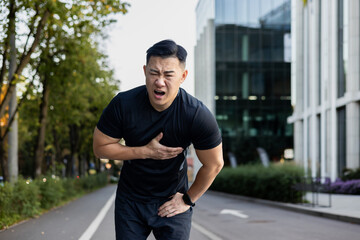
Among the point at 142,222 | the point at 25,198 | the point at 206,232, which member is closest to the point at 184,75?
the point at 142,222

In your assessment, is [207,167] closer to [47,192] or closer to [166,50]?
[166,50]

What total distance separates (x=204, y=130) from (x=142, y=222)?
77 centimetres

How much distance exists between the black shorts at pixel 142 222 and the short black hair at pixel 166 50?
0.96m

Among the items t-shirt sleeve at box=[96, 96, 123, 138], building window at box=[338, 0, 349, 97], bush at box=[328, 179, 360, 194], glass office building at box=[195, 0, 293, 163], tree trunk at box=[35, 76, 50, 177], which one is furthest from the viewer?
glass office building at box=[195, 0, 293, 163]

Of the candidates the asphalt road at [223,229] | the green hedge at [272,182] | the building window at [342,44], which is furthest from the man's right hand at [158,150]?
the building window at [342,44]

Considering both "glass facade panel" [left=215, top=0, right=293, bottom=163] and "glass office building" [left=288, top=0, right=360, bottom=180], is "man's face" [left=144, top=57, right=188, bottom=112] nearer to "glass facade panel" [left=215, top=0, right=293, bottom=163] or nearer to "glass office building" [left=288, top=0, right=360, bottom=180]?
"glass office building" [left=288, top=0, right=360, bottom=180]

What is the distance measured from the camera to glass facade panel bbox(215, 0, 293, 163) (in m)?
56.2

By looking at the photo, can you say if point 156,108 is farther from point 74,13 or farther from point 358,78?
point 358,78

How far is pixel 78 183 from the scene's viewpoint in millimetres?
34312

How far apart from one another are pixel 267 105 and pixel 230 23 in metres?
9.62

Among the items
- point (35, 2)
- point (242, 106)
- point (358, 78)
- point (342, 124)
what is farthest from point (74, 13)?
point (242, 106)

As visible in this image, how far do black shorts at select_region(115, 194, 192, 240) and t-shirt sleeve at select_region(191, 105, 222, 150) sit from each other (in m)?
0.54

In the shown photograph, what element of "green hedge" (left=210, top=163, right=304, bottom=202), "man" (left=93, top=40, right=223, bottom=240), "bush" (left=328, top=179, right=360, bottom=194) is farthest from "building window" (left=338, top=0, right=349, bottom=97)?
"man" (left=93, top=40, right=223, bottom=240)

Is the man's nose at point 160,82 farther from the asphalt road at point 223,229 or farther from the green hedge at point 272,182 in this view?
the green hedge at point 272,182
